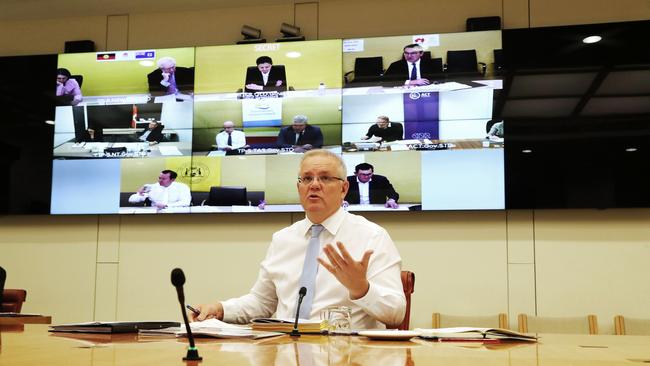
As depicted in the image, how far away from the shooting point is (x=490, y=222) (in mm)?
4949

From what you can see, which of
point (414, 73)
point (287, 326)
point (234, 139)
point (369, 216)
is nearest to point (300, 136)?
point (234, 139)

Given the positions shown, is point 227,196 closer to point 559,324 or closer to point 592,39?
point 559,324

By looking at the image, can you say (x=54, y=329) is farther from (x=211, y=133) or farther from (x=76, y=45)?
(x=76, y=45)

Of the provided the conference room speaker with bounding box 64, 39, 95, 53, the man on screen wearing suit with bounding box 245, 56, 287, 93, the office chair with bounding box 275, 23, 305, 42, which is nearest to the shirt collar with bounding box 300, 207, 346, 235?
the man on screen wearing suit with bounding box 245, 56, 287, 93

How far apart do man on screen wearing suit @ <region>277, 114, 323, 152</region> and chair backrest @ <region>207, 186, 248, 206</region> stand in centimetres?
49

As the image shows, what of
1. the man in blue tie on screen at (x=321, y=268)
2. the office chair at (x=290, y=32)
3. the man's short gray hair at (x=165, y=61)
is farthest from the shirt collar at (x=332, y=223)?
the man's short gray hair at (x=165, y=61)

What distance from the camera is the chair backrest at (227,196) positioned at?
16.9ft

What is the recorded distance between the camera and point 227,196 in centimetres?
518

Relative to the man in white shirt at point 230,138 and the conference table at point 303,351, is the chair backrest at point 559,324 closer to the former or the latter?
the man in white shirt at point 230,138

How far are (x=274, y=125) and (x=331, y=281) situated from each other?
8.55 ft

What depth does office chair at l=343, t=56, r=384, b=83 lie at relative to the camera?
5.09 meters

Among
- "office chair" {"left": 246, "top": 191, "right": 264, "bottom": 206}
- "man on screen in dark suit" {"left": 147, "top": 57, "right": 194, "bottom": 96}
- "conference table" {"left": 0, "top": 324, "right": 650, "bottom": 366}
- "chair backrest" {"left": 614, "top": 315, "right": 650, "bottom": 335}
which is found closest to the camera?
"conference table" {"left": 0, "top": 324, "right": 650, "bottom": 366}

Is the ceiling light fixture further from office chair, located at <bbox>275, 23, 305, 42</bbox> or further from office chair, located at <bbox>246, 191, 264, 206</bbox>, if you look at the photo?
office chair, located at <bbox>246, 191, 264, 206</bbox>

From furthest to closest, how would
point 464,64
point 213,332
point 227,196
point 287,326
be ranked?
point 227,196 < point 464,64 < point 287,326 < point 213,332
